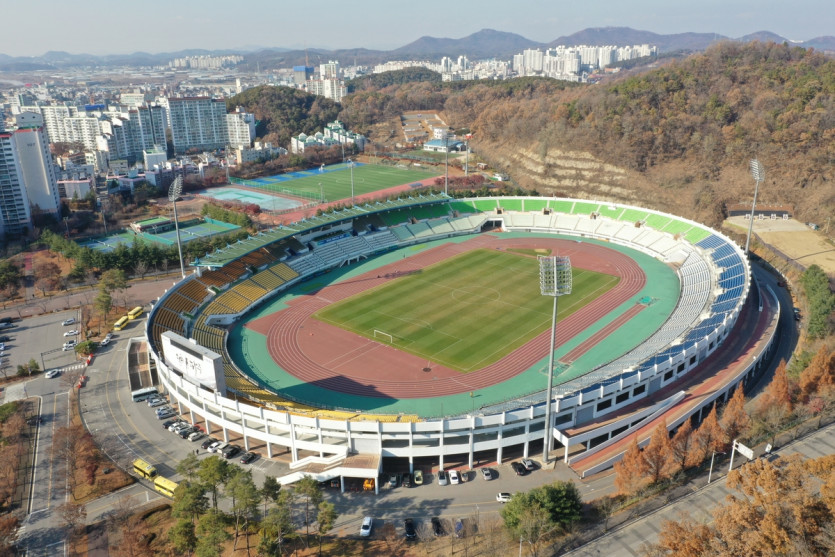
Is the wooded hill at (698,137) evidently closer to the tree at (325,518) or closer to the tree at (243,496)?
the tree at (325,518)

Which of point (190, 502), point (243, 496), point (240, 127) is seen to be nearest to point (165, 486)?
point (190, 502)

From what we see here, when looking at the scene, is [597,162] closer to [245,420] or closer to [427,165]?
[427,165]

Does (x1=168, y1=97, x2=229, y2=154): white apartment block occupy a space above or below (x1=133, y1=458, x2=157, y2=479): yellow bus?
above

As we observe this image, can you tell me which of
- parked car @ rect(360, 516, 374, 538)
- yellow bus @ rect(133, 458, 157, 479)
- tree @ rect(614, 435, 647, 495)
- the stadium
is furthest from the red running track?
tree @ rect(614, 435, 647, 495)

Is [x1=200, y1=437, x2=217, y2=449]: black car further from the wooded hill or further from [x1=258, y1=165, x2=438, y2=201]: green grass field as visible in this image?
[x1=258, y1=165, x2=438, y2=201]: green grass field

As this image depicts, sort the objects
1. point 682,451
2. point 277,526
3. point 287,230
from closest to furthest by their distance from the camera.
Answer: point 277,526 < point 682,451 < point 287,230

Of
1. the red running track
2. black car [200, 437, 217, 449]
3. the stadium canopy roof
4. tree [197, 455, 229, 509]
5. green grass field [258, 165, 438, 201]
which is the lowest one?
black car [200, 437, 217, 449]

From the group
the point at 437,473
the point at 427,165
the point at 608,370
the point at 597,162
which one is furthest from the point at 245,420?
the point at 427,165

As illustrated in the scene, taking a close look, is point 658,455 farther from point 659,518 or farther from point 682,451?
point 659,518
